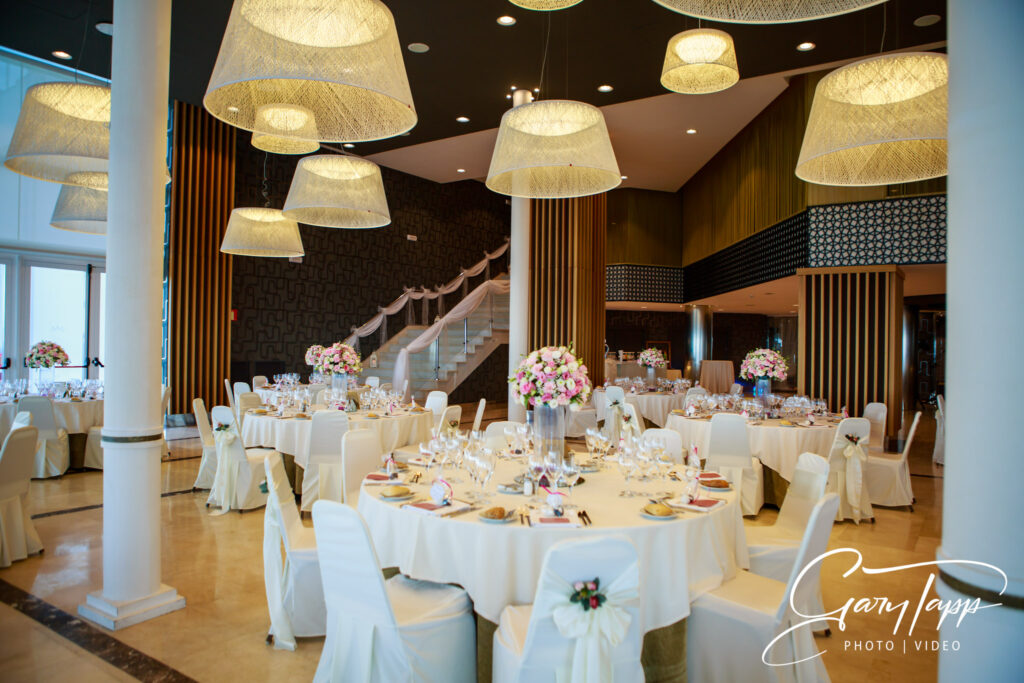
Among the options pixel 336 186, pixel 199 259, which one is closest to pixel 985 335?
pixel 336 186

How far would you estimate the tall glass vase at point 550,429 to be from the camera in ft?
12.0

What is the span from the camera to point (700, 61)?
5941mm

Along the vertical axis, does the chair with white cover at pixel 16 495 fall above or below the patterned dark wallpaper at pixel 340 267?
below

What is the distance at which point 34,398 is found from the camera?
276 inches

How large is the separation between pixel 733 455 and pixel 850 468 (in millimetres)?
1112

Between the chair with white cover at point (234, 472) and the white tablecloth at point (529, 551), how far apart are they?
3.29 metres

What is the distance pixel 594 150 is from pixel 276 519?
2.75 meters

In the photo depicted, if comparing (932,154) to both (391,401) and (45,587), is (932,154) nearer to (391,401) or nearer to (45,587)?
(391,401)

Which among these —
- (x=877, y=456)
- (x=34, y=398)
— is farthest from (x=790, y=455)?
(x=34, y=398)

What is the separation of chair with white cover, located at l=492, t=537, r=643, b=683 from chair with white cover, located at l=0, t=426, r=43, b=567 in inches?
164

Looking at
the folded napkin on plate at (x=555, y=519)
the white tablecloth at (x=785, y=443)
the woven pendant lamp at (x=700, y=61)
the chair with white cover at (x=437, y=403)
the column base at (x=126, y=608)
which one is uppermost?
the woven pendant lamp at (x=700, y=61)

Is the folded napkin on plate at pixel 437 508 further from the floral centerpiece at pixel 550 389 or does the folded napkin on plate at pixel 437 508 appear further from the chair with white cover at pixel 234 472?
the chair with white cover at pixel 234 472

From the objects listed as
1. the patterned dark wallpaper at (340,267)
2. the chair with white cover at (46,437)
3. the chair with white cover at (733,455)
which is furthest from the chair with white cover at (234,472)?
the patterned dark wallpaper at (340,267)

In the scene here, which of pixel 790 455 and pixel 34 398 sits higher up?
pixel 34 398
